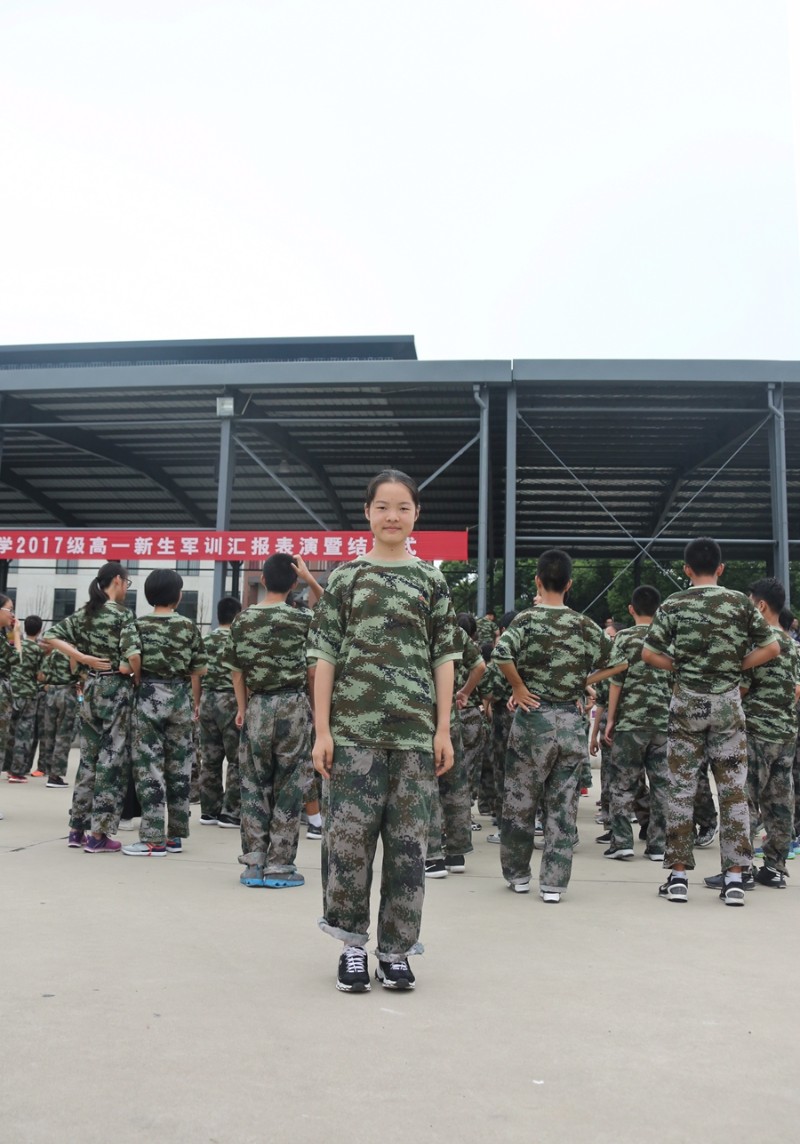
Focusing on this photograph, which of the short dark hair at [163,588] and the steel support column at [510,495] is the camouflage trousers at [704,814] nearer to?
the short dark hair at [163,588]

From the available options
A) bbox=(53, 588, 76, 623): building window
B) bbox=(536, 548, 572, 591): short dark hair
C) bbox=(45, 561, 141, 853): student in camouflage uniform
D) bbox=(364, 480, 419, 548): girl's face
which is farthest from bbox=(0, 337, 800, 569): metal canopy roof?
bbox=(53, 588, 76, 623): building window

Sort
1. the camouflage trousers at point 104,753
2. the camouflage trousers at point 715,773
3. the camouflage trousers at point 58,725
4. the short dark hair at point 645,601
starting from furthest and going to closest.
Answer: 1. the camouflage trousers at point 58,725
2. the short dark hair at point 645,601
3. the camouflage trousers at point 104,753
4. the camouflage trousers at point 715,773

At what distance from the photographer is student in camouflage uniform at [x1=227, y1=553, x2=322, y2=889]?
4.98 metres

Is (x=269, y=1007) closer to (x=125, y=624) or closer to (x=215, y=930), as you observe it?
(x=215, y=930)

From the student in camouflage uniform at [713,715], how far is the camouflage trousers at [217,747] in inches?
133

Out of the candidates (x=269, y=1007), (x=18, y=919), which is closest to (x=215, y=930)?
(x=18, y=919)

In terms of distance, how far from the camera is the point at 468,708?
721 centimetres

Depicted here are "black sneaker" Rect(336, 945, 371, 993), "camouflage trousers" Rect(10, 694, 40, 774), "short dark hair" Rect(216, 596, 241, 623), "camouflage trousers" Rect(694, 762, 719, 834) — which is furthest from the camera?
"camouflage trousers" Rect(10, 694, 40, 774)

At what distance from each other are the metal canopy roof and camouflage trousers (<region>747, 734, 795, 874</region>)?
957 centimetres

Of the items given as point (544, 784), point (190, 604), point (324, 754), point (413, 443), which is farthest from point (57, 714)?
point (190, 604)

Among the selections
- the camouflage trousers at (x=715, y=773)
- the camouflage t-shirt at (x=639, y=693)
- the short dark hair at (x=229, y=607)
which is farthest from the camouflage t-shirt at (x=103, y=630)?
the camouflage trousers at (x=715, y=773)

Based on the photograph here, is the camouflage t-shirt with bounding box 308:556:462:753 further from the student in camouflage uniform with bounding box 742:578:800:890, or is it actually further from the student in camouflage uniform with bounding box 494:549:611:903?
the student in camouflage uniform with bounding box 742:578:800:890

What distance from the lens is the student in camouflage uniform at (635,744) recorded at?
6.16 meters

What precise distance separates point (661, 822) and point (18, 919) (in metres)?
3.96
